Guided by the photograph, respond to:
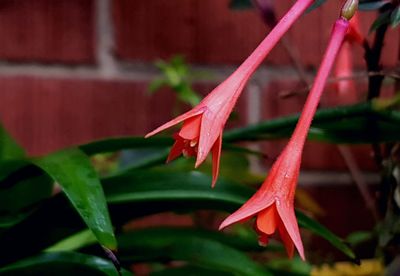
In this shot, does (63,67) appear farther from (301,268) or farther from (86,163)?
(86,163)

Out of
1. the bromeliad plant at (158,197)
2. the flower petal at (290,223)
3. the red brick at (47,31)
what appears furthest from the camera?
the red brick at (47,31)

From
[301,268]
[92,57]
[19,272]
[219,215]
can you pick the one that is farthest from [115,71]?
[19,272]

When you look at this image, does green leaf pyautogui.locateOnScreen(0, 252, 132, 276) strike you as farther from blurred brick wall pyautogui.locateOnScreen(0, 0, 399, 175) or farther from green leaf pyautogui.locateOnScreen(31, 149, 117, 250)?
blurred brick wall pyautogui.locateOnScreen(0, 0, 399, 175)

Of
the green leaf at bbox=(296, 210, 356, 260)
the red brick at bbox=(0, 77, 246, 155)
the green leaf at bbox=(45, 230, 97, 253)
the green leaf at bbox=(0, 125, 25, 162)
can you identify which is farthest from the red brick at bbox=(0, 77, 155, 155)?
the green leaf at bbox=(296, 210, 356, 260)

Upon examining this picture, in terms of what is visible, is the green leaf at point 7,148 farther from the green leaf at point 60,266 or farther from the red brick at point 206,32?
the red brick at point 206,32

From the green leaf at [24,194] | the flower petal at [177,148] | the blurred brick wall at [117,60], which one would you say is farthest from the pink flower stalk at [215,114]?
the blurred brick wall at [117,60]

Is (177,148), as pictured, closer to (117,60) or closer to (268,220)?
(268,220)

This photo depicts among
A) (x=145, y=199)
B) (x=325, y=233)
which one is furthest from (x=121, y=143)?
(x=325, y=233)
